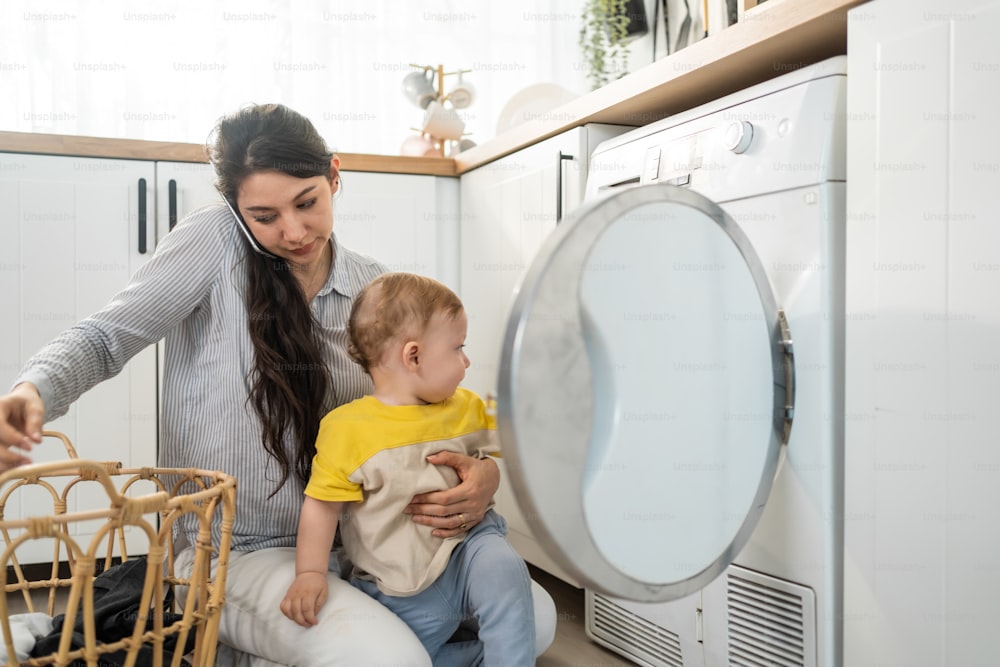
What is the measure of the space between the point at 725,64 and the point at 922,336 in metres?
0.54

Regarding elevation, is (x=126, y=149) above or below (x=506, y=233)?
above

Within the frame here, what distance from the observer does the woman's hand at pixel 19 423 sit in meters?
0.83

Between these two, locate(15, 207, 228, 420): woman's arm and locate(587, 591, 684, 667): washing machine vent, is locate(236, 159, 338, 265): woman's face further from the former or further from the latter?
locate(587, 591, 684, 667): washing machine vent

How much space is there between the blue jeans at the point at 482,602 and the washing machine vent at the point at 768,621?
0.31m

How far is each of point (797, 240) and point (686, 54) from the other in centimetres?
42

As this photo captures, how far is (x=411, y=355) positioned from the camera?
113cm

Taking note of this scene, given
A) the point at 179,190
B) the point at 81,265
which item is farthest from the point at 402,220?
the point at 81,265

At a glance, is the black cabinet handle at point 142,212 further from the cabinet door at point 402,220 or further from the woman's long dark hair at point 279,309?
the woman's long dark hair at point 279,309

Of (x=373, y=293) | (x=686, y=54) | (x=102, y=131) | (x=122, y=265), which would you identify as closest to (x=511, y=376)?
(x=373, y=293)

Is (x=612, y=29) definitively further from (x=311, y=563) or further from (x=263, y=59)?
(x=311, y=563)

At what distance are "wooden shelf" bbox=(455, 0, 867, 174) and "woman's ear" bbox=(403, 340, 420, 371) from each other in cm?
62

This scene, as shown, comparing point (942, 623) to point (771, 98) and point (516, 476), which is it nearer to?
point (516, 476)

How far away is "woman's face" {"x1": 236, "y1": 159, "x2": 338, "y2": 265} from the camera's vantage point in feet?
3.94

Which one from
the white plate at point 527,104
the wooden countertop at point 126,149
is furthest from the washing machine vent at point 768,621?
the white plate at point 527,104
